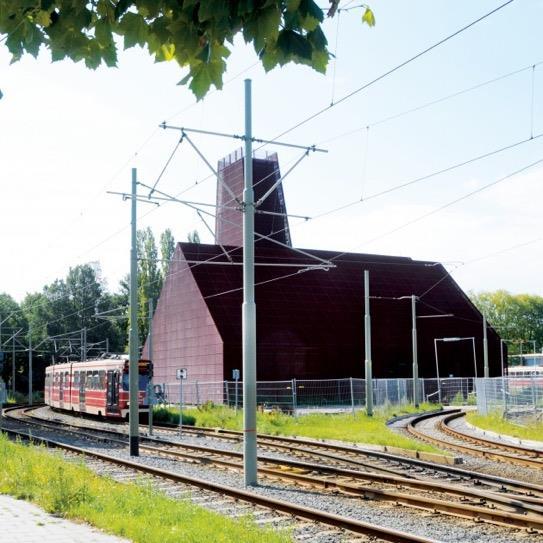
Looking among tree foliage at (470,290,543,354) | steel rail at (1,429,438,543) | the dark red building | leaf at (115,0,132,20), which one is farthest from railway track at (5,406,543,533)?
tree foliage at (470,290,543,354)

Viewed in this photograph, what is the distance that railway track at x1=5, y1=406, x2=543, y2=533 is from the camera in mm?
10586

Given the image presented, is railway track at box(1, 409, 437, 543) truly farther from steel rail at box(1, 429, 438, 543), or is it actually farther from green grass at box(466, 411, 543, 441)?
green grass at box(466, 411, 543, 441)

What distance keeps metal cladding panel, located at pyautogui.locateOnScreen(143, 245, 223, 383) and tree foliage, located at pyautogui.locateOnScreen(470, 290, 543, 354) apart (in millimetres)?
89409

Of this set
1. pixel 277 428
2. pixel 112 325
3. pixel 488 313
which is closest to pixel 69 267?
pixel 112 325

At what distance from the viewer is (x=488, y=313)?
139m

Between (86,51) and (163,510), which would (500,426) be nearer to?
(163,510)

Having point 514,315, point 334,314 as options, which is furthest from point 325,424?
point 514,315

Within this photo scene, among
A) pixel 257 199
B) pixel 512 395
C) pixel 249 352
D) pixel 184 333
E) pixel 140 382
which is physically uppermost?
pixel 257 199

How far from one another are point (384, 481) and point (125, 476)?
5.69 m

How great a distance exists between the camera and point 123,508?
35.1 feet

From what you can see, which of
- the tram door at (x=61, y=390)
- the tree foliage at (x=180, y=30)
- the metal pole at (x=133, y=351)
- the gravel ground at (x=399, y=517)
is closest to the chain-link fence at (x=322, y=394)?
the tram door at (x=61, y=390)

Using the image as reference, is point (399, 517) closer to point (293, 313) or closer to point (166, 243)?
point (293, 313)

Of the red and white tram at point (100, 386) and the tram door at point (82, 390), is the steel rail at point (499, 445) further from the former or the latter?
the tram door at point (82, 390)

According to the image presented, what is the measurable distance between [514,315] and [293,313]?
93060 millimetres
